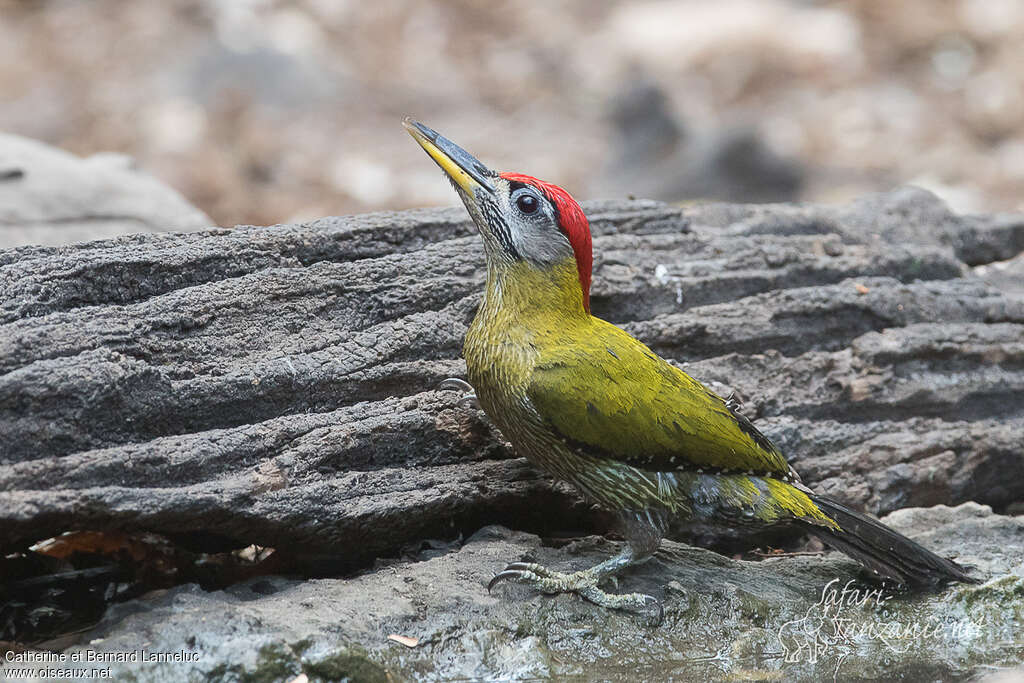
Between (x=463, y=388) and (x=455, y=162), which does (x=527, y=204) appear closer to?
(x=455, y=162)

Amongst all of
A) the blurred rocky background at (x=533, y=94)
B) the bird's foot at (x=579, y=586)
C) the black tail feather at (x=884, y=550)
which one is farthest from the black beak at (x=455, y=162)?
the blurred rocky background at (x=533, y=94)

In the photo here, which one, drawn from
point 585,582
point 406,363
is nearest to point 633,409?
Result: point 585,582

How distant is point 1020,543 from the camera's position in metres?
4.11

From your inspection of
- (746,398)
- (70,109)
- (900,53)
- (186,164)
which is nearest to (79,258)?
(746,398)

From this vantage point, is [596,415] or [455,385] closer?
[596,415]

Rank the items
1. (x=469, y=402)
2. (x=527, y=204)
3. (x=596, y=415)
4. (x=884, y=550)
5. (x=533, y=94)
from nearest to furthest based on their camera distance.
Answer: (x=596, y=415)
(x=527, y=204)
(x=884, y=550)
(x=469, y=402)
(x=533, y=94)

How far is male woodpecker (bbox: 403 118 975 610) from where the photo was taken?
342 cm

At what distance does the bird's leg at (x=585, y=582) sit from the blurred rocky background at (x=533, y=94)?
213 inches

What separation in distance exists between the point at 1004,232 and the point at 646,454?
117 inches

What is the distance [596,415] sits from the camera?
11.1ft

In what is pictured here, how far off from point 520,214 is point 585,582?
4.10 ft

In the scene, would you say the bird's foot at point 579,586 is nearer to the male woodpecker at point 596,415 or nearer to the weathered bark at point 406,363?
the male woodpecker at point 596,415

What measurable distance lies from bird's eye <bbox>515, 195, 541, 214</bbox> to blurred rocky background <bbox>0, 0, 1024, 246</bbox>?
503 cm

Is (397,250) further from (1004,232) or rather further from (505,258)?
(1004,232)
